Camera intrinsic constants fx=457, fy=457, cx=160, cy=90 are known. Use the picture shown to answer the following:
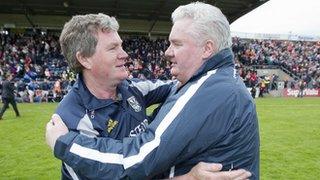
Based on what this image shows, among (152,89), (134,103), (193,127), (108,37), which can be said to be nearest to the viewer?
(193,127)

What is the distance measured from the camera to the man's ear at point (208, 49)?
8.50ft

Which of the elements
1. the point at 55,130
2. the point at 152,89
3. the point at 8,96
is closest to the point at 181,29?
the point at 55,130

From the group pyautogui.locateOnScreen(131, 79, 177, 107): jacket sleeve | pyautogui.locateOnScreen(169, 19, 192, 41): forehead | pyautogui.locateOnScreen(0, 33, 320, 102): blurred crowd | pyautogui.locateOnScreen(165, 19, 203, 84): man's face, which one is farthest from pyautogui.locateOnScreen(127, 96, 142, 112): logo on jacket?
pyautogui.locateOnScreen(0, 33, 320, 102): blurred crowd

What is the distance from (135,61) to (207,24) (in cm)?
3473

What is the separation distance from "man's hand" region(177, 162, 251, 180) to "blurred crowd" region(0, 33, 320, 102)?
854 inches

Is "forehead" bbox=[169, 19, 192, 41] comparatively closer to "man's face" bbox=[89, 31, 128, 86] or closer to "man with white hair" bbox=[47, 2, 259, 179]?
"man with white hair" bbox=[47, 2, 259, 179]

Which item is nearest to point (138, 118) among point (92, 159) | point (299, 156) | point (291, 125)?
point (92, 159)

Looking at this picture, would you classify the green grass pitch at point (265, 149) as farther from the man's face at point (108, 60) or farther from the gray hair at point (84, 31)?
the gray hair at point (84, 31)

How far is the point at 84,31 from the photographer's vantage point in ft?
9.86

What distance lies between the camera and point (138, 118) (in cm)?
314

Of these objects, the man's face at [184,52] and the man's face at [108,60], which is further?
the man's face at [108,60]

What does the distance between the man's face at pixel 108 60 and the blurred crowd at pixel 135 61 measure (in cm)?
2097

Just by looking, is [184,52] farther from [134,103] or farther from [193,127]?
[134,103]

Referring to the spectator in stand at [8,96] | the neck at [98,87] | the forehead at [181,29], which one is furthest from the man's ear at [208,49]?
the spectator in stand at [8,96]
